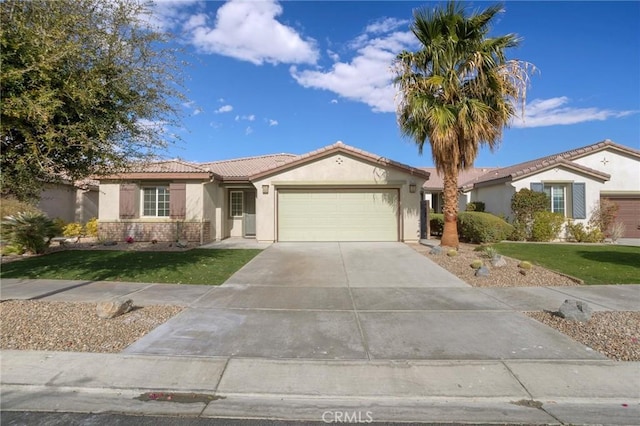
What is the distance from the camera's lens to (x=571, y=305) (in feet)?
19.7

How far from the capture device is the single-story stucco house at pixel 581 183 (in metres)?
17.7

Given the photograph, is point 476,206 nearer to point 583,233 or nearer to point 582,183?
point 582,183

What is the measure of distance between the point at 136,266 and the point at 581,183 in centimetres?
1912

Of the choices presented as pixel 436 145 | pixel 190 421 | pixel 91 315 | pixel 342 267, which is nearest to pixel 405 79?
pixel 436 145

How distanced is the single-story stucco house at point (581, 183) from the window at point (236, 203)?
42.8 ft

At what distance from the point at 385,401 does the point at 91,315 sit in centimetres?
492

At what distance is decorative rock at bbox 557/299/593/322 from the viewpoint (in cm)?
584

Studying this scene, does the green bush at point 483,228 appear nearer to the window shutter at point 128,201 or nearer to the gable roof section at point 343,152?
the gable roof section at point 343,152

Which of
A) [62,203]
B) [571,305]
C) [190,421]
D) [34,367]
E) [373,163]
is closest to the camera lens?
[190,421]

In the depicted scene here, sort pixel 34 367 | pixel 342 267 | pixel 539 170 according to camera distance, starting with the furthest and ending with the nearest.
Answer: pixel 539 170, pixel 342 267, pixel 34 367

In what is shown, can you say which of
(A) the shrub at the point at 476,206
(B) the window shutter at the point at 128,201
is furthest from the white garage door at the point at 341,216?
(A) the shrub at the point at 476,206

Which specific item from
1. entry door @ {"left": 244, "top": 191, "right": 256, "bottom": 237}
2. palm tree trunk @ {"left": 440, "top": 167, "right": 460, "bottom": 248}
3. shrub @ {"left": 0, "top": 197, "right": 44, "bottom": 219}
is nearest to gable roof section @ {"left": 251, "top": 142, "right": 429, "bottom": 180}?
palm tree trunk @ {"left": 440, "top": 167, "right": 460, "bottom": 248}

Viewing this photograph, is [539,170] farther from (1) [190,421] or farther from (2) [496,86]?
(1) [190,421]

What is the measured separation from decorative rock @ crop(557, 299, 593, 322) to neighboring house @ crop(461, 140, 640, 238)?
13020 mm
